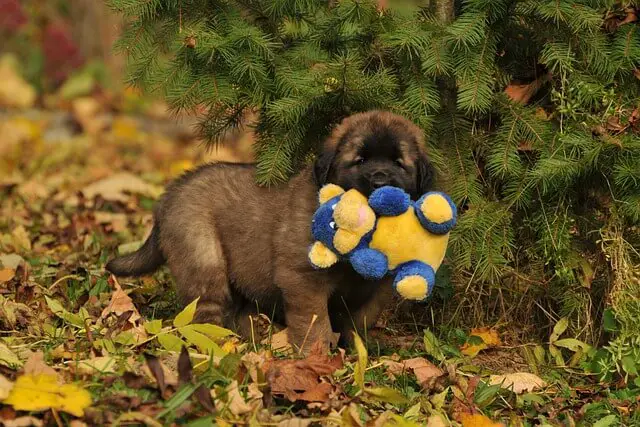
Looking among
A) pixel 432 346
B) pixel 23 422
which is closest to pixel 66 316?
pixel 23 422

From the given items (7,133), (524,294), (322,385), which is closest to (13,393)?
(322,385)

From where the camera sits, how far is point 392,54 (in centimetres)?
491

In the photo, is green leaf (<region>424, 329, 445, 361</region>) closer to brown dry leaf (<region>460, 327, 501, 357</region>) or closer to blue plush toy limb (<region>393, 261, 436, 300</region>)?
brown dry leaf (<region>460, 327, 501, 357</region>)

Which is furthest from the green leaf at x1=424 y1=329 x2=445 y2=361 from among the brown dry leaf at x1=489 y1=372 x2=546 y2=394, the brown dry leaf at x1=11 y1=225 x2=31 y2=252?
the brown dry leaf at x1=11 y1=225 x2=31 y2=252

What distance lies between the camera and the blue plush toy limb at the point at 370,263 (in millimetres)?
4043

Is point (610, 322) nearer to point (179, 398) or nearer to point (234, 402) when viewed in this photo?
point (234, 402)

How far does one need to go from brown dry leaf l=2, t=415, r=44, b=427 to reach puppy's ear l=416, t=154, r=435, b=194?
6.41ft

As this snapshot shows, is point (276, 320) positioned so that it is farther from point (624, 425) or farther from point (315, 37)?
point (624, 425)

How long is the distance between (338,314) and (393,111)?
1.08 metres

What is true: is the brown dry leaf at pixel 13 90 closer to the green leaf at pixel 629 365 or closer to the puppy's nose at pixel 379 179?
the puppy's nose at pixel 379 179

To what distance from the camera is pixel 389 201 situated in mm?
4020

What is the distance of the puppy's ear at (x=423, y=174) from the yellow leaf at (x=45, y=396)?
1.78 m

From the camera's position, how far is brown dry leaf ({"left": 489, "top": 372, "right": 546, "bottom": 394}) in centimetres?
432

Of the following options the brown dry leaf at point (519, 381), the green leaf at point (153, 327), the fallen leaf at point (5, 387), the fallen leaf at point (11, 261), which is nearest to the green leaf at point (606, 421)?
the brown dry leaf at point (519, 381)
